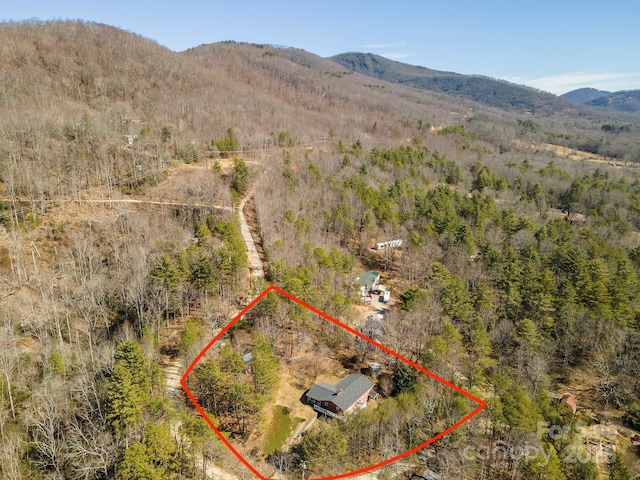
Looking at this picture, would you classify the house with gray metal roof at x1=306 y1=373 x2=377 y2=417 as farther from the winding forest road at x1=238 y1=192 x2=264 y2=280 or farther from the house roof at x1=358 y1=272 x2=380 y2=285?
the house roof at x1=358 y1=272 x2=380 y2=285

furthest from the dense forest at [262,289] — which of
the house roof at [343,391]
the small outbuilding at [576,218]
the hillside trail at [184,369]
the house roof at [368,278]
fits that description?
the house roof at [343,391]

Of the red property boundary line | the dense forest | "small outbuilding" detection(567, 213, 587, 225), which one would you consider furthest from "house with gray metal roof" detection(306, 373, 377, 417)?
"small outbuilding" detection(567, 213, 587, 225)

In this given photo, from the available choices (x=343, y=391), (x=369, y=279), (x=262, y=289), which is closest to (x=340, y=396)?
(x=343, y=391)

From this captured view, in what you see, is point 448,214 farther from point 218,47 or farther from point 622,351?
point 218,47

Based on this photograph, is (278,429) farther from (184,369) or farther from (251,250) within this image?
(251,250)

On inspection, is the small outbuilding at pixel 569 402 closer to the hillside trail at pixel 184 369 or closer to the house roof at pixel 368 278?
the house roof at pixel 368 278

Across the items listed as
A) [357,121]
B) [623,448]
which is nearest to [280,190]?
[623,448]
